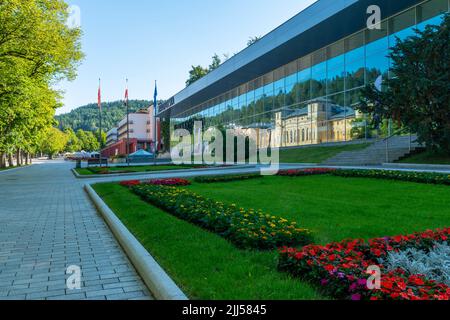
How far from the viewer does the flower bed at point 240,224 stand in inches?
214

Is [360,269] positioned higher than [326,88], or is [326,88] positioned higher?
[326,88]

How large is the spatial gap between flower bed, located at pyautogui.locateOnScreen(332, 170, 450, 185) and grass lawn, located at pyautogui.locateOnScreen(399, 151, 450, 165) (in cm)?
649

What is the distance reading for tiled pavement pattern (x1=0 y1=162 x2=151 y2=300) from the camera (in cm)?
427

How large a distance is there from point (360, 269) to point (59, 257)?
452cm

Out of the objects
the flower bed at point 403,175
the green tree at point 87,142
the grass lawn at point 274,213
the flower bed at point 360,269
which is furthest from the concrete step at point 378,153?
the green tree at point 87,142

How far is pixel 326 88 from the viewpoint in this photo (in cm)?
3475

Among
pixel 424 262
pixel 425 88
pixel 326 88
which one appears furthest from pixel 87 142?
pixel 424 262

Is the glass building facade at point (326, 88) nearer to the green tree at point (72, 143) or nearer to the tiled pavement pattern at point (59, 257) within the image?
the tiled pavement pattern at point (59, 257)

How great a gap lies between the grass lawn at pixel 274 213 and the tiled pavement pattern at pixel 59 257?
0.54 meters

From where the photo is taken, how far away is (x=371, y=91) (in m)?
21.7

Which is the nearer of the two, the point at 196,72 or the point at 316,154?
the point at 316,154

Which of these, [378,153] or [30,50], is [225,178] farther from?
[30,50]

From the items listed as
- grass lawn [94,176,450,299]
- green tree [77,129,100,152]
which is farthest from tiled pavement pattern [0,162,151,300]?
green tree [77,129,100,152]
